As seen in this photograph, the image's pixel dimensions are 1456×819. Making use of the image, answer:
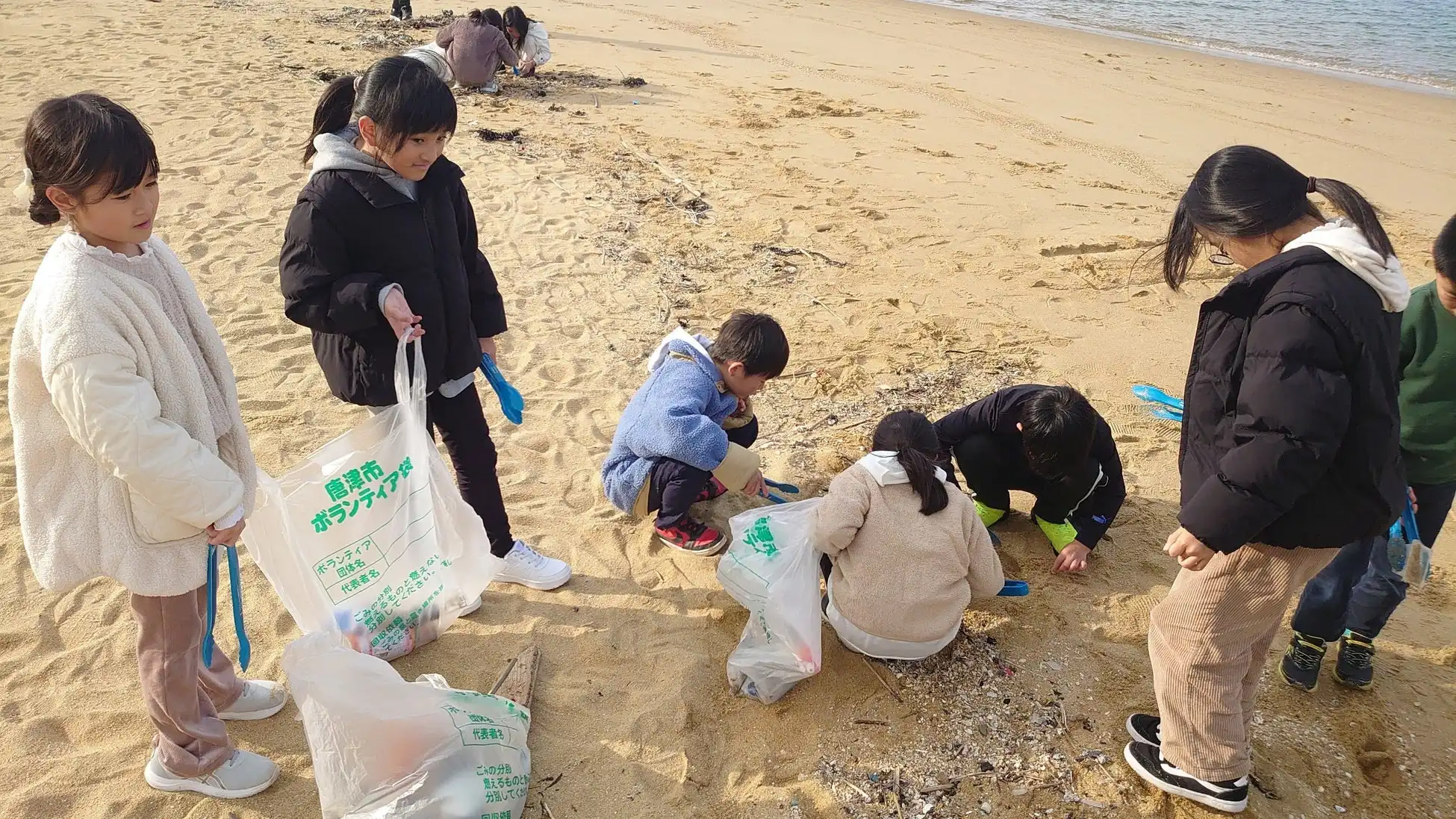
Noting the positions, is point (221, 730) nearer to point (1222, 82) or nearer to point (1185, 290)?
point (1185, 290)

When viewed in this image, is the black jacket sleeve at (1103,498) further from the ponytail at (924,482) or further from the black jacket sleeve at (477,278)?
the black jacket sleeve at (477,278)

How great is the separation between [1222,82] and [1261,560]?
10685 millimetres

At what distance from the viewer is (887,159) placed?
7398 mm

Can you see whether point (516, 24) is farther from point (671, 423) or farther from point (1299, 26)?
point (1299, 26)

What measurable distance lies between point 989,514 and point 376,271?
2.40 meters

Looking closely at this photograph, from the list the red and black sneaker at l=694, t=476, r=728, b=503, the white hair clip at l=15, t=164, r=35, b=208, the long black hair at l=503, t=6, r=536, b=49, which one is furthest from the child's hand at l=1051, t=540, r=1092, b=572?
the long black hair at l=503, t=6, r=536, b=49

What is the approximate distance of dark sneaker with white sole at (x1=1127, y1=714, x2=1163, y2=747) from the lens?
8.25 ft

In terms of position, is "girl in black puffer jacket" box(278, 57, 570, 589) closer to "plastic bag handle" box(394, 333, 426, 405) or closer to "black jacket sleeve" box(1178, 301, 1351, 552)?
"plastic bag handle" box(394, 333, 426, 405)

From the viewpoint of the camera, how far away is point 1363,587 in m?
2.78

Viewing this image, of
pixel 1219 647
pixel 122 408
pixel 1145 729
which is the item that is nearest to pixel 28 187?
pixel 122 408

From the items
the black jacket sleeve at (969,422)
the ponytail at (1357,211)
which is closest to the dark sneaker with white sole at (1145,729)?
the black jacket sleeve at (969,422)

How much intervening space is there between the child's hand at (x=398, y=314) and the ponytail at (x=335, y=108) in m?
0.45

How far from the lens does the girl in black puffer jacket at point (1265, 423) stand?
184 centimetres

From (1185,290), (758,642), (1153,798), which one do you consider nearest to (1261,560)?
(1153,798)
